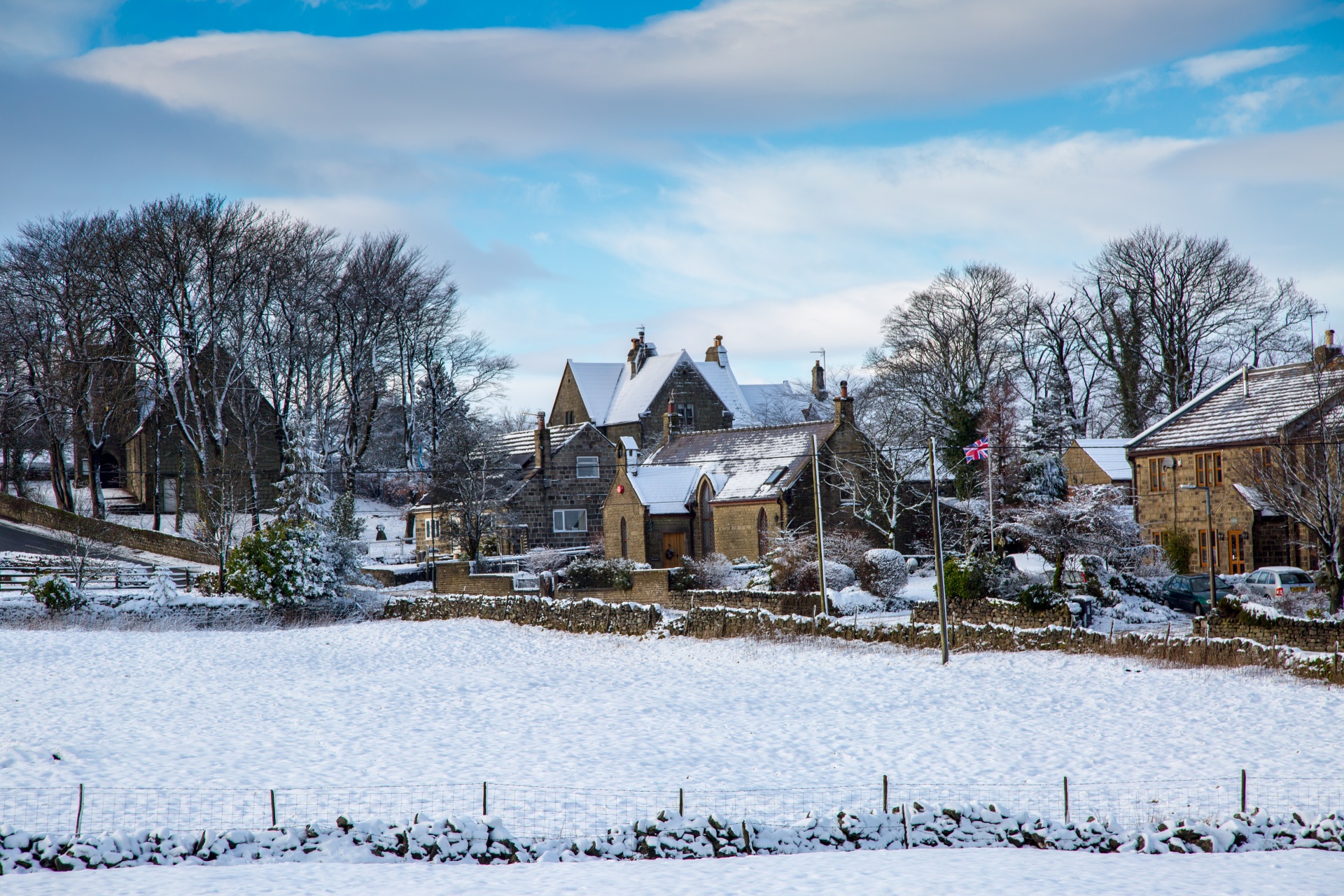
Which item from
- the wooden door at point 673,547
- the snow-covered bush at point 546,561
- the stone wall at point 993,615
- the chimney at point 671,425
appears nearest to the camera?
the stone wall at point 993,615

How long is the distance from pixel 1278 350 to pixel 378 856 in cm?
4874

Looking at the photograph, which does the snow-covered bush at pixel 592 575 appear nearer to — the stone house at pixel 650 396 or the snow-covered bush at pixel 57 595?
the snow-covered bush at pixel 57 595

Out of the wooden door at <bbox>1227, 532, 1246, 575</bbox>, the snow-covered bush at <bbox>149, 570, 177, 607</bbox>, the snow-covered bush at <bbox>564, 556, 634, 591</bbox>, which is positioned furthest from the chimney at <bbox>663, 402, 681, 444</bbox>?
the wooden door at <bbox>1227, 532, 1246, 575</bbox>

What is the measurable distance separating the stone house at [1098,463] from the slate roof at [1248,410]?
13.9ft

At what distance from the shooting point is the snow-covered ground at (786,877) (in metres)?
11.6

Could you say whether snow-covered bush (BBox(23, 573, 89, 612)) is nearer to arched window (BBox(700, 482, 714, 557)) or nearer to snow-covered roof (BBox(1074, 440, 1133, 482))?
arched window (BBox(700, 482, 714, 557))

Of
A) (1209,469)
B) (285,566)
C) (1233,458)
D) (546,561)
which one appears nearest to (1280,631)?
(1233,458)

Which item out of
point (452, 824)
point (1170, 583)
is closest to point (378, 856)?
point (452, 824)

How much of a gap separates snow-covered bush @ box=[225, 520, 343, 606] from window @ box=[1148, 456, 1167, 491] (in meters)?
29.7

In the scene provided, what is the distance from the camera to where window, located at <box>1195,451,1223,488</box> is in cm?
3903

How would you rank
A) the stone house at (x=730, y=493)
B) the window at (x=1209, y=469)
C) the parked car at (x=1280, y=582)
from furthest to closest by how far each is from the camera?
the stone house at (x=730, y=493) < the window at (x=1209, y=469) < the parked car at (x=1280, y=582)

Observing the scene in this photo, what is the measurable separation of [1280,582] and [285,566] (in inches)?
1186

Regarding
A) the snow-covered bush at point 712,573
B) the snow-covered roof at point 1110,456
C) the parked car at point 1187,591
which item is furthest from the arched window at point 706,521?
the parked car at point 1187,591

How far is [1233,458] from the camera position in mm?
38188
